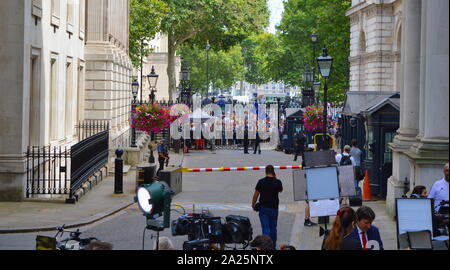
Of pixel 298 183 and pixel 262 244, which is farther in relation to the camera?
pixel 298 183

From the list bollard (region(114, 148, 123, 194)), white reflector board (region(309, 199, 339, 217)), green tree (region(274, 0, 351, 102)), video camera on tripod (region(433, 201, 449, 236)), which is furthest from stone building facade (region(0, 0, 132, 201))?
green tree (region(274, 0, 351, 102))

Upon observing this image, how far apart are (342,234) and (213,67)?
119382 mm

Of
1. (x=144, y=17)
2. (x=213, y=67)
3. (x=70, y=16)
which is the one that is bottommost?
(x=70, y=16)

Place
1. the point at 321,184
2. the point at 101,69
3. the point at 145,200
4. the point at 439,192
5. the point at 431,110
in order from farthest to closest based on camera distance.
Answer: the point at 101,69 < the point at 431,110 < the point at 439,192 < the point at 321,184 < the point at 145,200

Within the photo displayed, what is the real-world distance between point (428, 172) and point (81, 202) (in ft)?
31.0

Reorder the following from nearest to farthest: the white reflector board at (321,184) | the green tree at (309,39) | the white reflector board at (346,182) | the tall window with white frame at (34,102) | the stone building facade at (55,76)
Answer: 1. the white reflector board at (321,184)
2. the white reflector board at (346,182)
3. the stone building facade at (55,76)
4. the tall window with white frame at (34,102)
5. the green tree at (309,39)

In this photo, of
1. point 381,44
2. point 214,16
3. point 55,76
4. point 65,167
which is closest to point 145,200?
point 65,167

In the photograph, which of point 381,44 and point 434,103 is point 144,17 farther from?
point 434,103

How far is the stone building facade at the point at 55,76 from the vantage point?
71.7ft

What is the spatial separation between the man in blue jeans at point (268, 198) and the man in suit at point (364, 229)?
16.1 ft

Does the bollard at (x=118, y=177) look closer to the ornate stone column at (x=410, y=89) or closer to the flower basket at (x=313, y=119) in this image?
the ornate stone column at (x=410, y=89)

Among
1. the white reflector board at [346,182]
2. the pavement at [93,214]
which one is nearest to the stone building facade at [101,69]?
the pavement at [93,214]

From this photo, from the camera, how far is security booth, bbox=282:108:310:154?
45406 mm

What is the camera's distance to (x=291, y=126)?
46.3 m
